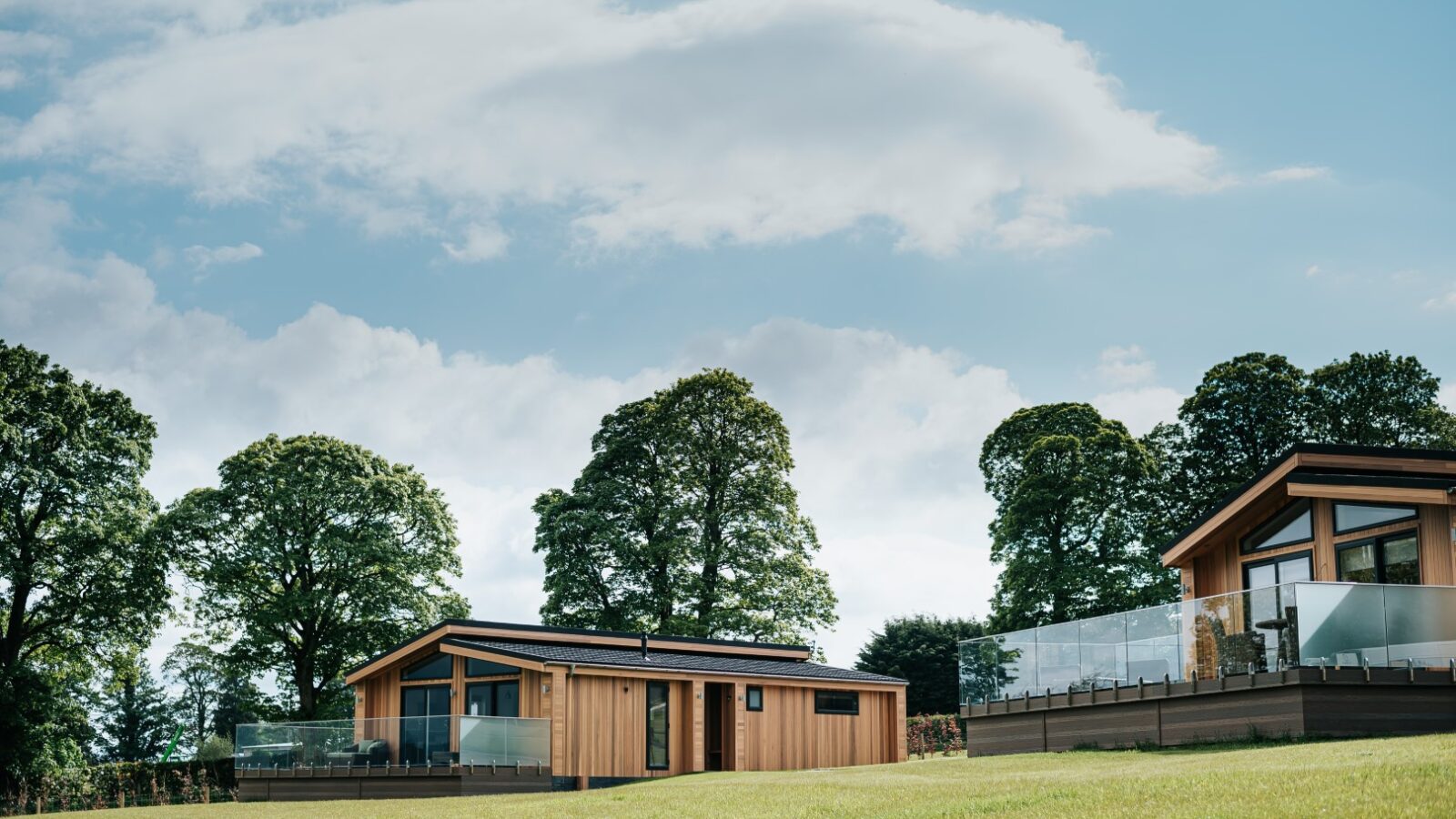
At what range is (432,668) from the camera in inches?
1241

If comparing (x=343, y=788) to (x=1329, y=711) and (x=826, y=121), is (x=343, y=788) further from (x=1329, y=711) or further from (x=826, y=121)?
(x=1329, y=711)

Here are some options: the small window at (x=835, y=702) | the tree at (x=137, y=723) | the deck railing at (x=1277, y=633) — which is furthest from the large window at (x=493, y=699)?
the tree at (x=137, y=723)

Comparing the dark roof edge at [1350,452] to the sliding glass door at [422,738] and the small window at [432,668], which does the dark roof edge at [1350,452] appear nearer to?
the sliding glass door at [422,738]

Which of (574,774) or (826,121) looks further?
(574,774)

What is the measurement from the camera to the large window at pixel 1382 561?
68.6 feet

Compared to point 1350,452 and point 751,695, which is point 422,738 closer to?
point 751,695

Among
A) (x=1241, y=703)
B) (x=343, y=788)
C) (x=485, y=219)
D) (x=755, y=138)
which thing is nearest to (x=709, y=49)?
(x=755, y=138)

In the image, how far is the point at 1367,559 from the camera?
857 inches

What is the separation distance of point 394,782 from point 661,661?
6.54 metres

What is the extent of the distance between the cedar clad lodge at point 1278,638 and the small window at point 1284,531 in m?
0.03

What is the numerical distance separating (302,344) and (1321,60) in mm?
21432

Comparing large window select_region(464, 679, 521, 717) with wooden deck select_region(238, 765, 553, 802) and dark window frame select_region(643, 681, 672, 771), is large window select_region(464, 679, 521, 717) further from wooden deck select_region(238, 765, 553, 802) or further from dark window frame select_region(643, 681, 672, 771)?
dark window frame select_region(643, 681, 672, 771)

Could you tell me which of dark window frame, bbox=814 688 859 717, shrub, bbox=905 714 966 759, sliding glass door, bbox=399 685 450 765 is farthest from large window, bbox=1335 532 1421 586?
sliding glass door, bbox=399 685 450 765

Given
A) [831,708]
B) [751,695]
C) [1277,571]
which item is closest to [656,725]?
[751,695]
